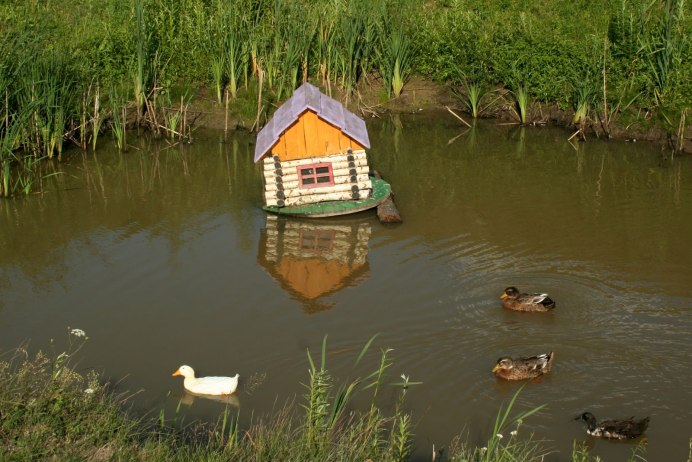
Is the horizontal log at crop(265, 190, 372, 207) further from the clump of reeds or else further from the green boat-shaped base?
the clump of reeds

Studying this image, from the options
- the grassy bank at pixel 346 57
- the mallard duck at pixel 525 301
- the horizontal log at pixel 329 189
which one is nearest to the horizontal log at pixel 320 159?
the horizontal log at pixel 329 189

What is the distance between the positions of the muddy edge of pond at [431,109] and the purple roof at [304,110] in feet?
20.7

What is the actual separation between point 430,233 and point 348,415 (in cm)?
646

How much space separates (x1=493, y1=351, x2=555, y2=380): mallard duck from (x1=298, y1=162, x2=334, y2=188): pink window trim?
6931mm

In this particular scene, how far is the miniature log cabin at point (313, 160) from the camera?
18.0 metres

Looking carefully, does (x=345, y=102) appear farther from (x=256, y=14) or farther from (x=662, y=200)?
(x=662, y=200)

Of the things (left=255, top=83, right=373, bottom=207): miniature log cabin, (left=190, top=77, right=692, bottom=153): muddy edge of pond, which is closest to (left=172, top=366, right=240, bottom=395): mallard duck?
(left=255, top=83, right=373, bottom=207): miniature log cabin

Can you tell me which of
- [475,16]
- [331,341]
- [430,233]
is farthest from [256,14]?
[331,341]

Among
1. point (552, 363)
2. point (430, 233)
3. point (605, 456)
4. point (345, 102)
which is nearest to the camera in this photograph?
point (605, 456)

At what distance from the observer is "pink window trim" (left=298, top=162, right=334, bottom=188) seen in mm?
18141

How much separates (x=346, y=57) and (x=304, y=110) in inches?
322

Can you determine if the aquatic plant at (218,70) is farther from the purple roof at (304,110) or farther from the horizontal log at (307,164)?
the horizontal log at (307,164)

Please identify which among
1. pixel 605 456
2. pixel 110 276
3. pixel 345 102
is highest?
pixel 345 102

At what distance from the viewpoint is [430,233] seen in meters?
17.3
